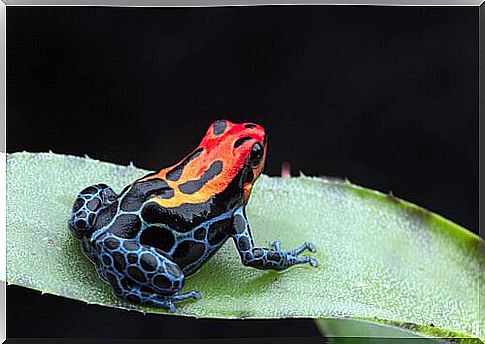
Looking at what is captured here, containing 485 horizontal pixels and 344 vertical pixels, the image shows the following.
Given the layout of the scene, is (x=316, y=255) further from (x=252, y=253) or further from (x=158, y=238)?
(x=158, y=238)

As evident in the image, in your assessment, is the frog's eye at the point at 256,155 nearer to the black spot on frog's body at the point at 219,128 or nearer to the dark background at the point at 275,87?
the black spot on frog's body at the point at 219,128

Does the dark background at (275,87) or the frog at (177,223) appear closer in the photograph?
the frog at (177,223)

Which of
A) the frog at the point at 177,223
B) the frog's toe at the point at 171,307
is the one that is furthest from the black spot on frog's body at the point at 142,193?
the frog's toe at the point at 171,307

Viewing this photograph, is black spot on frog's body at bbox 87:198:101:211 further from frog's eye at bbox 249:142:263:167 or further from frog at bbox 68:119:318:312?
frog's eye at bbox 249:142:263:167

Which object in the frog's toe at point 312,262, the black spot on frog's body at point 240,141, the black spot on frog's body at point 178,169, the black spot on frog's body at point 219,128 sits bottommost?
the frog's toe at point 312,262

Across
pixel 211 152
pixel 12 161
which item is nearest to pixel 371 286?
pixel 211 152

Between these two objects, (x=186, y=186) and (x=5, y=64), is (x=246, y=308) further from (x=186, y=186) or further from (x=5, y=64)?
(x=5, y=64)

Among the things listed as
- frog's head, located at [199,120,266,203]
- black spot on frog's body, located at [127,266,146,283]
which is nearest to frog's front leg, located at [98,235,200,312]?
black spot on frog's body, located at [127,266,146,283]
